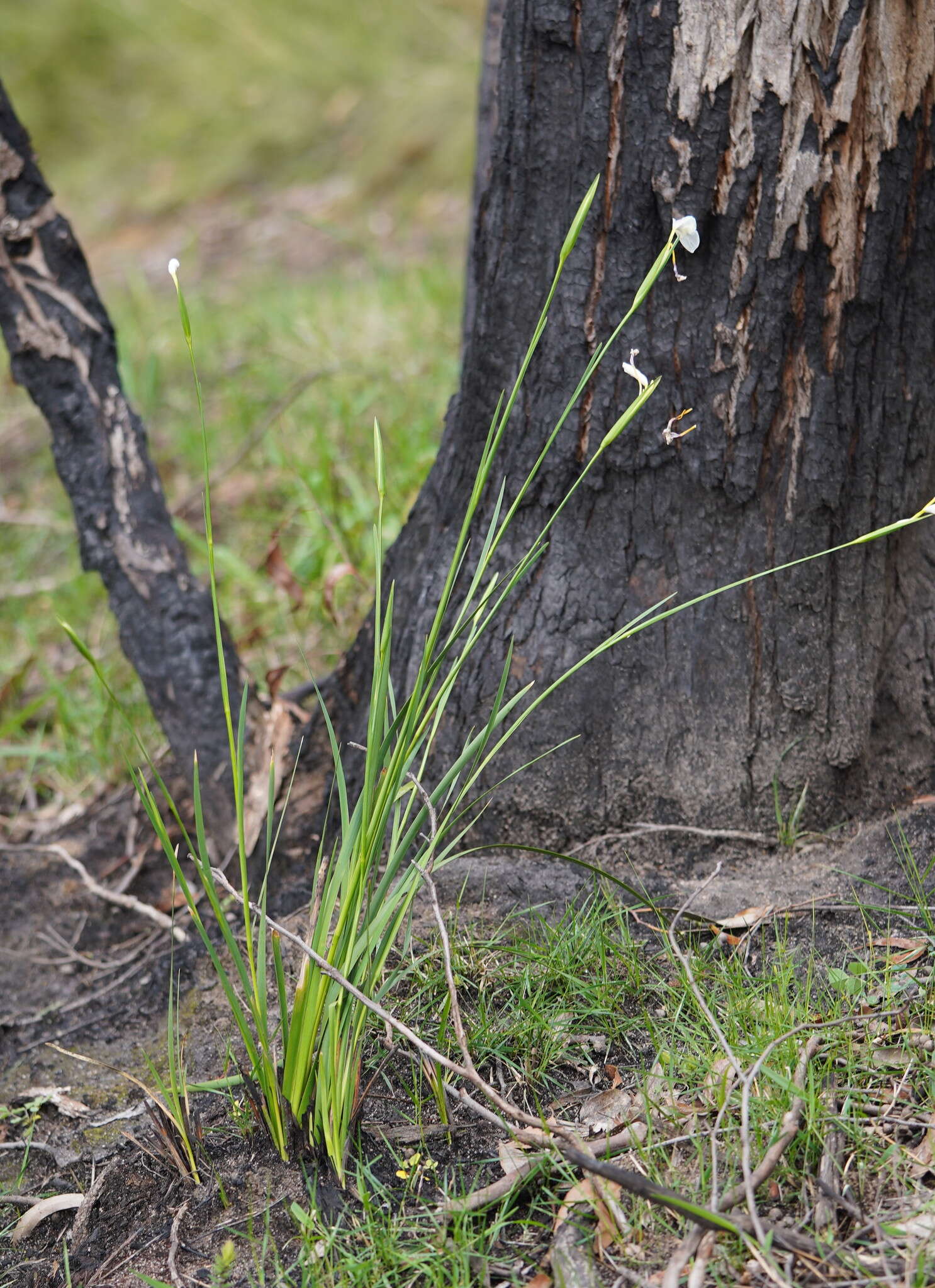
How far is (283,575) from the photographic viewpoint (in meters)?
2.74

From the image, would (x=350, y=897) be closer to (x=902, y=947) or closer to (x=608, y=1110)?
(x=608, y=1110)

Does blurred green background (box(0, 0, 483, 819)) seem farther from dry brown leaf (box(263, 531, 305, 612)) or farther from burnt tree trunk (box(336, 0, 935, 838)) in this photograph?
burnt tree trunk (box(336, 0, 935, 838))

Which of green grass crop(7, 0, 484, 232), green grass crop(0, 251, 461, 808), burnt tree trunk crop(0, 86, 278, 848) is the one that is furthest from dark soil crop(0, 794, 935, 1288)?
green grass crop(7, 0, 484, 232)

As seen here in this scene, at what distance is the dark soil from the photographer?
4.21 feet

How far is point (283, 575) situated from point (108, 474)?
0.77 metres

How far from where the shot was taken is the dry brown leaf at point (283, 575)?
2676 mm

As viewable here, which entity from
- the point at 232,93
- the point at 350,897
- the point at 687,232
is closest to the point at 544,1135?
the point at 350,897

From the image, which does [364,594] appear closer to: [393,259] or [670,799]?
[670,799]

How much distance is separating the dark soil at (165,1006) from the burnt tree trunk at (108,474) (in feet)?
1.05

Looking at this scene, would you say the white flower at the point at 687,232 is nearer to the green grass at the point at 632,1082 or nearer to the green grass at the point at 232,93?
the green grass at the point at 632,1082

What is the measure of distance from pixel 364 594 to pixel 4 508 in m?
1.69

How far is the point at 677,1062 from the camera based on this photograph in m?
1.34

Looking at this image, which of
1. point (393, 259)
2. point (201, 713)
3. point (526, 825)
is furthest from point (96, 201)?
point (526, 825)

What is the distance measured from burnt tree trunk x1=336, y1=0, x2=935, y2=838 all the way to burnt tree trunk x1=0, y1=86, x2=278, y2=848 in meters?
0.34
